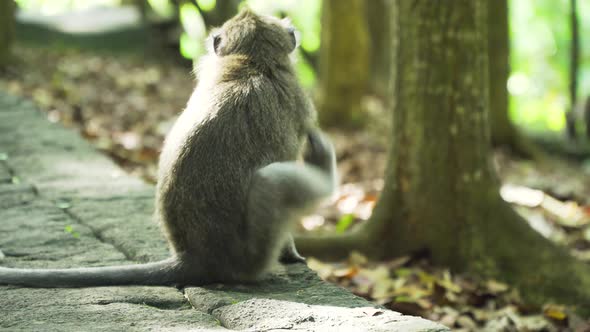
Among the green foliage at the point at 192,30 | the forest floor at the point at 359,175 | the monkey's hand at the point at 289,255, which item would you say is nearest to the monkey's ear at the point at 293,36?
the monkey's hand at the point at 289,255

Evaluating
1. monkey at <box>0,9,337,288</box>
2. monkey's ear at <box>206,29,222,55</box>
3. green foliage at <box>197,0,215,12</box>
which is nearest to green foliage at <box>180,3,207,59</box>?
green foliage at <box>197,0,215,12</box>

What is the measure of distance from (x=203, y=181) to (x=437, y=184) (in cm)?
210

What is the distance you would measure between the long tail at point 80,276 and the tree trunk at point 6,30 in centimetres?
646

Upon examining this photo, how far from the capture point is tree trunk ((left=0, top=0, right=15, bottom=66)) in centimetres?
886

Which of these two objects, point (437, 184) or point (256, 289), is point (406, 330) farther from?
point (437, 184)

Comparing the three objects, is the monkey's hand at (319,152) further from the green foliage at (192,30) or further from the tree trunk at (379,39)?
the green foliage at (192,30)

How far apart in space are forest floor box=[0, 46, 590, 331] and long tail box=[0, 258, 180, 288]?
1.64 meters

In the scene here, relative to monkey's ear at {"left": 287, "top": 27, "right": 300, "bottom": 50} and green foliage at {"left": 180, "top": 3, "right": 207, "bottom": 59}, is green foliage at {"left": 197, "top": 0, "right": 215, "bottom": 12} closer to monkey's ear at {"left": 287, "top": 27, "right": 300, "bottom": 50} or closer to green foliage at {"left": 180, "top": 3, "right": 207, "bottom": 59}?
green foliage at {"left": 180, "top": 3, "right": 207, "bottom": 59}

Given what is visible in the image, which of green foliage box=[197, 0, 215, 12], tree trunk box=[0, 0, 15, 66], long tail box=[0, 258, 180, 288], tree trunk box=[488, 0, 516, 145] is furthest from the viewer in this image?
green foliage box=[197, 0, 215, 12]

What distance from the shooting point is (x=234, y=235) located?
3.18m

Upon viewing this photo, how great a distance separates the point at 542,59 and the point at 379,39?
1060 cm

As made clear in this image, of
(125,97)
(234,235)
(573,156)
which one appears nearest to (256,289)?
(234,235)

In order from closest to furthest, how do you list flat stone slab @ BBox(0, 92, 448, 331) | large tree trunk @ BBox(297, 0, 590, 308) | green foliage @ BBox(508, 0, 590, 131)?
flat stone slab @ BBox(0, 92, 448, 331) → large tree trunk @ BBox(297, 0, 590, 308) → green foliage @ BBox(508, 0, 590, 131)

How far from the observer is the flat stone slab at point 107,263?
269 cm
